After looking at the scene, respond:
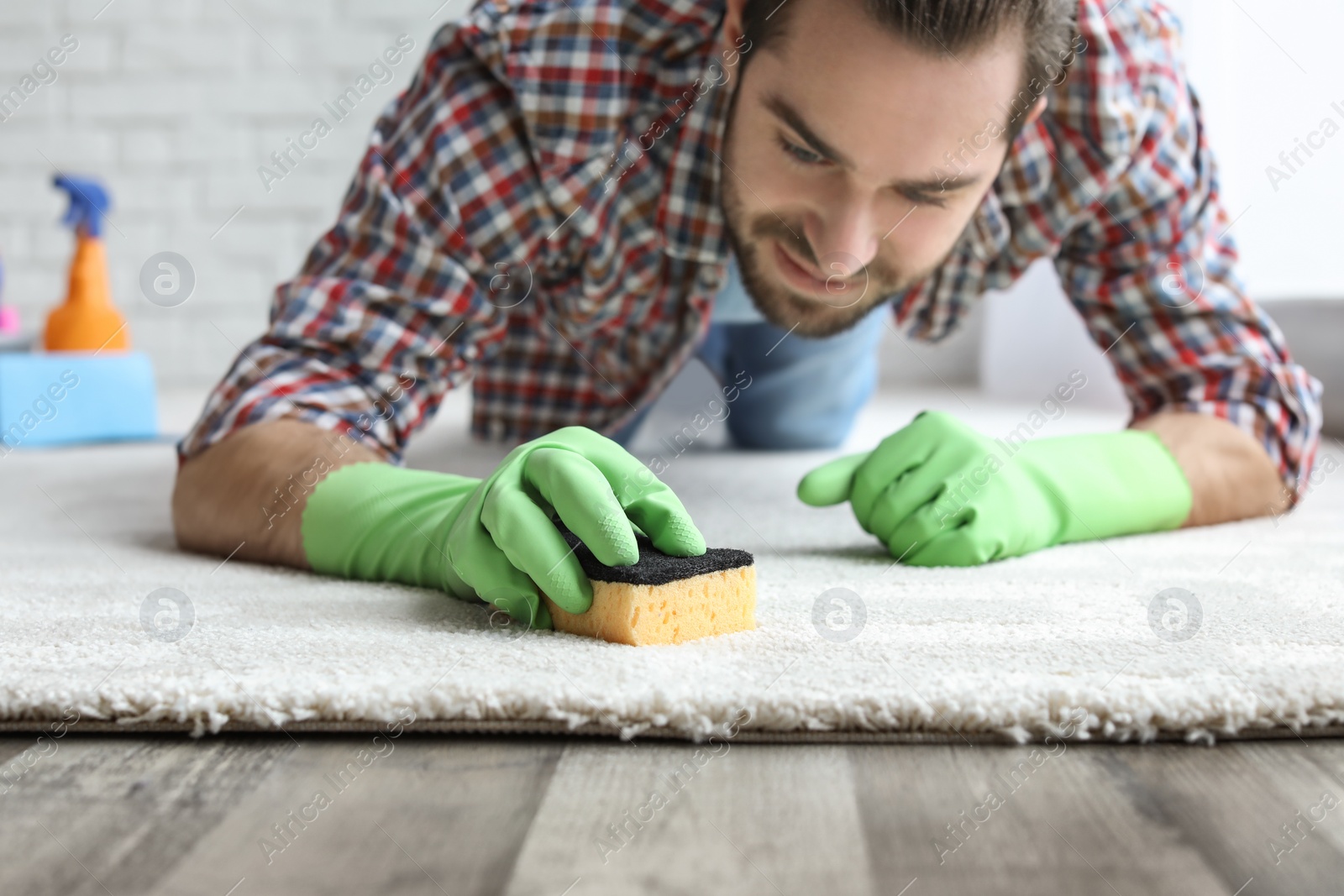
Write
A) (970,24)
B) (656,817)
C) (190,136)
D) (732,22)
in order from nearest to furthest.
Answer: (656,817) < (970,24) < (732,22) < (190,136)

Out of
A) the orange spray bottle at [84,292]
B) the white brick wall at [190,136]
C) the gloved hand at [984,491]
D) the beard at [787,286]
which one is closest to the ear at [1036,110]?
the beard at [787,286]

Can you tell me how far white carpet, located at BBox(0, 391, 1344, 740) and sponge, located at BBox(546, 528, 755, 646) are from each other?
0.04 feet

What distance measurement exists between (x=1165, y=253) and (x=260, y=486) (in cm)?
86

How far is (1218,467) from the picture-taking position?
105 centimetres

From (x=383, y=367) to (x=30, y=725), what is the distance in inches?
18.6

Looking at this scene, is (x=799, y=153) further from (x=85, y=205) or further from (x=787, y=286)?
(x=85, y=205)

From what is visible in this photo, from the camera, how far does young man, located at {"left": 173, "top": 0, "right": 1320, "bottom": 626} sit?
83cm

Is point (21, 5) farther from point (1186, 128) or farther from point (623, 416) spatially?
point (1186, 128)

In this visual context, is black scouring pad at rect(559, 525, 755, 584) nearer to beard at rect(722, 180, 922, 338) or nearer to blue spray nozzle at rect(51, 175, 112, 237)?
beard at rect(722, 180, 922, 338)

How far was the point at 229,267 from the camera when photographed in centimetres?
322

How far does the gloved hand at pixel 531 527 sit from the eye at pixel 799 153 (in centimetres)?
31

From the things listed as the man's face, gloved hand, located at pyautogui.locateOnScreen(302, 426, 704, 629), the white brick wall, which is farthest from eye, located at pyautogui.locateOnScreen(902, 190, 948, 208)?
the white brick wall

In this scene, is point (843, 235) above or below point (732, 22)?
below

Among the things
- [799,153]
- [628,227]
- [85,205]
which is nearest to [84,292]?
[85,205]
